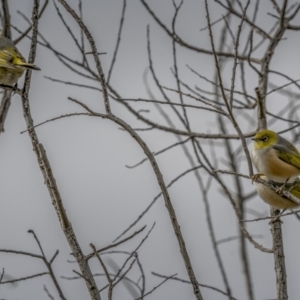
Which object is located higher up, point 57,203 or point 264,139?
point 264,139

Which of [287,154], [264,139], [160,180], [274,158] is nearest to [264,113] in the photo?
[264,139]

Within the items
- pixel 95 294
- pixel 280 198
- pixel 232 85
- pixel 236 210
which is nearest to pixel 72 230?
pixel 95 294

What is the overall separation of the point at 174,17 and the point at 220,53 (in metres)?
0.69

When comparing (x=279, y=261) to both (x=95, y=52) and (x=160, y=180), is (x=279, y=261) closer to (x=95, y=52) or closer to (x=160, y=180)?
(x=160, y=180)

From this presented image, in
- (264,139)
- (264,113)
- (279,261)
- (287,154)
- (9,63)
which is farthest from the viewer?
(287,154)

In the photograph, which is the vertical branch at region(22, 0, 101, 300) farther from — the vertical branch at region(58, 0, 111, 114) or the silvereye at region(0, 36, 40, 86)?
the silvereye at region(0, 36, 40, 86)

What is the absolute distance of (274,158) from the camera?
5.50 meters

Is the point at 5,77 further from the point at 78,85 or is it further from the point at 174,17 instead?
the point at 174,17

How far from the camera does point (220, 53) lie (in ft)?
18.5

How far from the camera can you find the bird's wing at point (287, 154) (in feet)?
18.3

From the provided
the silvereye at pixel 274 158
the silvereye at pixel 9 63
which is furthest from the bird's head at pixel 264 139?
the silvereye at pixel 9 63

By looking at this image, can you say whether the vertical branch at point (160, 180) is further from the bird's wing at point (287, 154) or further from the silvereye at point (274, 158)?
the bird's wing at point (287, 154)

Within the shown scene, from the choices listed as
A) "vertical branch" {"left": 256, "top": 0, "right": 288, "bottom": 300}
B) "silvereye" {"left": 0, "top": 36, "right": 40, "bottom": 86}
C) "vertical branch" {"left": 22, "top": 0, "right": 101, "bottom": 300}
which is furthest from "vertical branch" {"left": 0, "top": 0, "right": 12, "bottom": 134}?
"vertical branch" {"left": 256, "top": 0, "right": 288, "bottom": 300}

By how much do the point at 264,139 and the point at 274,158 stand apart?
193 millimetres
